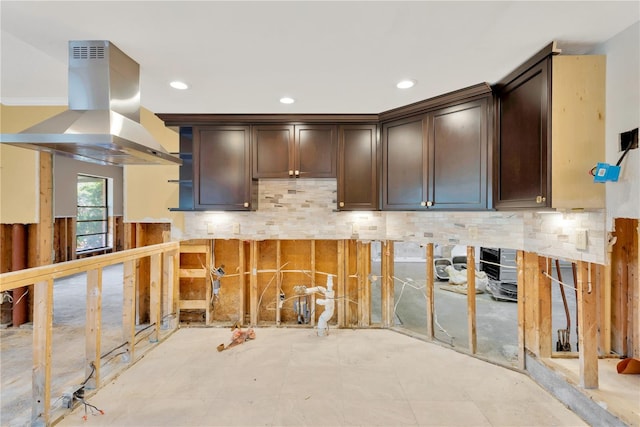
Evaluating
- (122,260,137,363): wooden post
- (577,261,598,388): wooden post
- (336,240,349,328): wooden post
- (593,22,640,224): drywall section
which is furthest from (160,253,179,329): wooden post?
(593,22,640,224): drywall section

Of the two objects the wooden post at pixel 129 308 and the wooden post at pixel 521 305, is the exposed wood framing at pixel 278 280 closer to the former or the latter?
the wooden post at pixel 129 308

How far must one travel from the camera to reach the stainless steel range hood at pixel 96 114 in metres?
1.58

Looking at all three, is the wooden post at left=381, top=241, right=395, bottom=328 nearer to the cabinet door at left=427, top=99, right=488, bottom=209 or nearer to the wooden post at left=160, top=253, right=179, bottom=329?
the cabinet door at left=427, top=99, right=488, bottom=209

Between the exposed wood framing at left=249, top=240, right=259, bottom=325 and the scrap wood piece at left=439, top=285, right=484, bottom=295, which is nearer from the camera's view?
the exposed wood framing at left=249, top=240, right=259, bottom=325

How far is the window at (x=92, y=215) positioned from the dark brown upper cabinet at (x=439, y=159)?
7927 millimetres

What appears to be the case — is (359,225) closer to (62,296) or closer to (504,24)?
(504,24)

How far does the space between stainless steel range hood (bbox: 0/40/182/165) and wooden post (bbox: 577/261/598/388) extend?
3.05 meters

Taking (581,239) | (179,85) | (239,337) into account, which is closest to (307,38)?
(179,85)

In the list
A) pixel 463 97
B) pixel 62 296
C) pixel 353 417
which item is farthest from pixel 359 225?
pixel 62 296

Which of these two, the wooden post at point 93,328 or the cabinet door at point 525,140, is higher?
the cabinet door at point 525,140

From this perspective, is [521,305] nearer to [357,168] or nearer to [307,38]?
[357,168]

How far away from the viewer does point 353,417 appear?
75.0 inches

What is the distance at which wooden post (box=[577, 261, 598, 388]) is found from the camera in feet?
6.13

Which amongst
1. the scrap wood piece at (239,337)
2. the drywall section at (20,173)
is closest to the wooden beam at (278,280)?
the scrap wood piece at (239,337)
